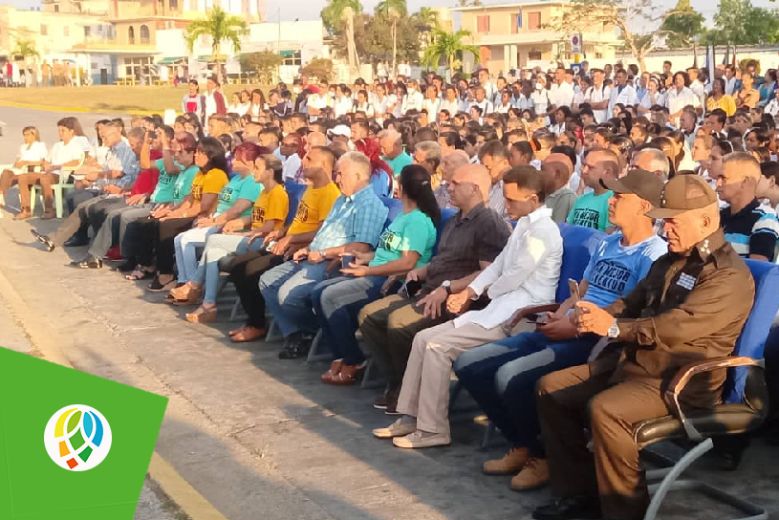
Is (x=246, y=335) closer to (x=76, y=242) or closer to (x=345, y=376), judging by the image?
(x=345, y=376)

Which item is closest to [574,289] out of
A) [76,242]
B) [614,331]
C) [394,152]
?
[614,331]

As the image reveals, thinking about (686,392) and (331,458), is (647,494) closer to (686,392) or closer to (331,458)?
(686,392)

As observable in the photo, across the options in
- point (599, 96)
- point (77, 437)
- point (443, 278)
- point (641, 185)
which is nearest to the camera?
point (77, 437)

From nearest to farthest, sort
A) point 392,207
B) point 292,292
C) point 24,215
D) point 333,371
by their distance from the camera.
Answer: point 333,371, point 292,292, point 392,207, point 24,215

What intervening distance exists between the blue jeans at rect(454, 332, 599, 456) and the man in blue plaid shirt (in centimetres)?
243

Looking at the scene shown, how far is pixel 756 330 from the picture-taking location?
16.4 ft

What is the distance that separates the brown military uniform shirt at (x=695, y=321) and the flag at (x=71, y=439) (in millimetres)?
2571

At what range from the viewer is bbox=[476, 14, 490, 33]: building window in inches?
3305

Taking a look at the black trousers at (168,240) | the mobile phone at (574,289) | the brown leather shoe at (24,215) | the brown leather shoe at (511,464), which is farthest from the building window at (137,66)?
the brown leather shoe at (511,464)

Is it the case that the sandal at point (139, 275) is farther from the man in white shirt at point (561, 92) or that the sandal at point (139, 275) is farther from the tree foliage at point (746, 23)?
the tree foliage at point (746, 23)

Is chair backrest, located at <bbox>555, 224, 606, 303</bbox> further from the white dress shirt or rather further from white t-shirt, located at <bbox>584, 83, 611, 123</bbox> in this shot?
white t-shirt, located at <bbox>584, 83, 611, 123</bbox>

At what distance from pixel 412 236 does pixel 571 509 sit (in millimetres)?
→ 2764

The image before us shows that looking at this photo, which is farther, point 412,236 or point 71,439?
point 412,236

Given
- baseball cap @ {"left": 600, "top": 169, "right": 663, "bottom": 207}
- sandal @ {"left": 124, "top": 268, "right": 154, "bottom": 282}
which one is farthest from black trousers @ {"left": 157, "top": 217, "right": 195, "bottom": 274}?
baseball cap @ {"left": 600, "top": 169, "right": 663, "bottom": 207}
